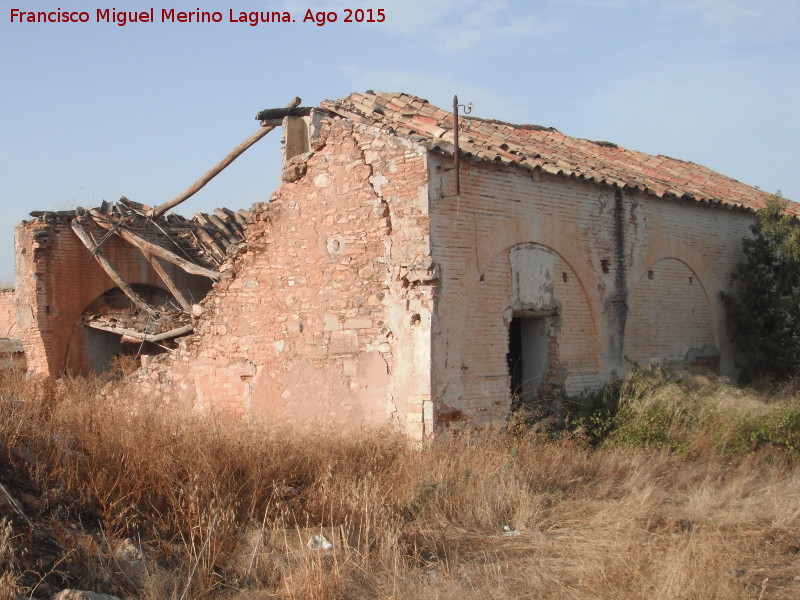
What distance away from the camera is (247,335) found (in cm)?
1033

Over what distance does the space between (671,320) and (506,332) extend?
377 cm

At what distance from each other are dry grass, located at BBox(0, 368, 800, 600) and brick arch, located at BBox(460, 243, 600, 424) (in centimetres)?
98

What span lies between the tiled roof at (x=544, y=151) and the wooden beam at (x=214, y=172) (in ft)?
3.96

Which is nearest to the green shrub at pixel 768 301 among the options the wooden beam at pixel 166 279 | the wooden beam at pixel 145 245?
the wooden beam at pixel 145 245

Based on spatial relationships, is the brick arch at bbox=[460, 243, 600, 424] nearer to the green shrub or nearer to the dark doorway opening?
the dark doorway opening

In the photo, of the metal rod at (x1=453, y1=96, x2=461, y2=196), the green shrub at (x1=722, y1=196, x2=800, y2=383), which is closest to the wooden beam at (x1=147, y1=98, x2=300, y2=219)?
the metal rod at (x1=453, y1=96, x2=461, y2=196)

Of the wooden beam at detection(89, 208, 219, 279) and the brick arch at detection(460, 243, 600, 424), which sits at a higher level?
the wooden beam at detection(89, 208, 219, 279)

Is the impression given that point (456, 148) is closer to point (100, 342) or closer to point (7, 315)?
point (100, 342)

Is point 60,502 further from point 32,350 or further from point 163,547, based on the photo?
point 32,350

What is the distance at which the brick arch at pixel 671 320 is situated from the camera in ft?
37.6

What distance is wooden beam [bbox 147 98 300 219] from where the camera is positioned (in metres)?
11.2

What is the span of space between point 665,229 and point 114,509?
888 cm

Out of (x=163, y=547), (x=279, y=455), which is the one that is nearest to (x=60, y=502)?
(x=163, y=547)

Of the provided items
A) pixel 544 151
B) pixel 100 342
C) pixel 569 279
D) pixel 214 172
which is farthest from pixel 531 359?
pixel 100 342
